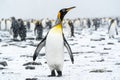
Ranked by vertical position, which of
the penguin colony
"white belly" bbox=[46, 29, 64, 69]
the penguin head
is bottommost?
the penguin colony

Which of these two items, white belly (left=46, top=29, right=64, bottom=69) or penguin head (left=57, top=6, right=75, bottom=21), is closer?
white belly (left=46, top=29, right=64, bottom=69)

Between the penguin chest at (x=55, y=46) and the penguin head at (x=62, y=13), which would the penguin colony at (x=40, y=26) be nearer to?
the penguin head at (x=62, y=13)

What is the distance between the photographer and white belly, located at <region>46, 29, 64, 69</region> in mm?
10609

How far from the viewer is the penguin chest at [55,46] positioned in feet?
34.8

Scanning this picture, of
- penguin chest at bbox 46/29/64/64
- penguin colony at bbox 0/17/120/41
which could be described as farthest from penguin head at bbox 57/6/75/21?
penguin colony at bbox 0/17/120/41

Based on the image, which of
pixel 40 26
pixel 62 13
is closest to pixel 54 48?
pixel 62 13

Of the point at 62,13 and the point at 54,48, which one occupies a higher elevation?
the point at 62,13

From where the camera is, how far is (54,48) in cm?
1062

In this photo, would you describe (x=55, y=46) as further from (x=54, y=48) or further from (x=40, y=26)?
(x=40, y=26)

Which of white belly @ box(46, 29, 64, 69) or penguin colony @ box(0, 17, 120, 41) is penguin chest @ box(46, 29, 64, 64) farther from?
penguin colony @ box(0, 17, 120, 41)

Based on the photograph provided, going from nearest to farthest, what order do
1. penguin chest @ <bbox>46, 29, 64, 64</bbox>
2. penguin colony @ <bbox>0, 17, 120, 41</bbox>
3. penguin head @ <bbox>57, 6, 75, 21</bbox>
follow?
penguin chest @ <bbox>46, 29, 64, 64</bbox>, penguin head @ <bbox>57, 6, 75, 21</bbox>, penguin colony @ <bbox>0, 17, 120, 41</bbox>

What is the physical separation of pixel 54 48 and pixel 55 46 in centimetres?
6

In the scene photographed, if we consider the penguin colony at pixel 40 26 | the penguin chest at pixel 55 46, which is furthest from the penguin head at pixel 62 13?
the penguin colony at pixel 40 26

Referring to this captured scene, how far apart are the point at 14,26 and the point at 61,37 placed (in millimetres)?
16502
